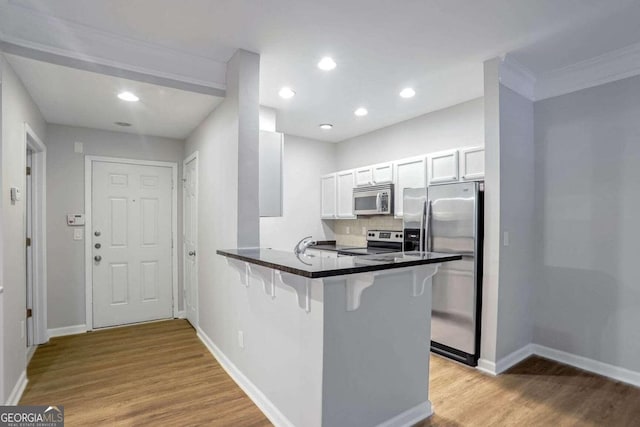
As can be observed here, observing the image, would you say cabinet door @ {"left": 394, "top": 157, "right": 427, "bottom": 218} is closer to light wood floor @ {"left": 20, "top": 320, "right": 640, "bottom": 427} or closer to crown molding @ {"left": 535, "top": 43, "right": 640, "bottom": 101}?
crown molding @ {"left": 535, "top": 43, "right": 640, "bottom": 101}

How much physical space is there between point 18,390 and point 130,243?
6.65 ft

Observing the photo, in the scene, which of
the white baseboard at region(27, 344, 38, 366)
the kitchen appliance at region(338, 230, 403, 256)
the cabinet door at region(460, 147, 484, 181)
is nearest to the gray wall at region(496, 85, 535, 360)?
the cabinet door at region(460, 147, 484, 181)

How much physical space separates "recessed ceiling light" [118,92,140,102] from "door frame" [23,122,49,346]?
3.95 ft

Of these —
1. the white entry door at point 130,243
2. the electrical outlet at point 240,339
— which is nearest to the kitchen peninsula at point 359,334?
the electrical outlet at point 240,339

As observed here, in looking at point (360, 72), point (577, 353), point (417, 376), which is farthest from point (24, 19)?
point (577, 353)

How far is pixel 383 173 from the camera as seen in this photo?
4363 millimetres

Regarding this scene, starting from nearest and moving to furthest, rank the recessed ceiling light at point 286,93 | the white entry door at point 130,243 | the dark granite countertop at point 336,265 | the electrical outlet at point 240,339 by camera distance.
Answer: the dark granite countertop at point 336,265
the electrical outlet at point 240,339
the recessed ceiling light at point 286,93
the white entry door at point 130,243

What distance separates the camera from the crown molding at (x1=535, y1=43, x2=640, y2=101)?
8.70ft

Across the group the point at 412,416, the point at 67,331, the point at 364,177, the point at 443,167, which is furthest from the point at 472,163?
the point at 67,331

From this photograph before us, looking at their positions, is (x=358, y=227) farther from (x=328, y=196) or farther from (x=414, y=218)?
(x=414, y=218)

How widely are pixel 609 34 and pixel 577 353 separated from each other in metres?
2.66

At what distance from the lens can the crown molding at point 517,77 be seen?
2.82 meters

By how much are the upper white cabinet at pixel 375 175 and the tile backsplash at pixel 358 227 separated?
1.87ft

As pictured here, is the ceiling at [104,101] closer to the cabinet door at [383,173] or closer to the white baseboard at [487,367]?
the cabinet door at [383,173]
